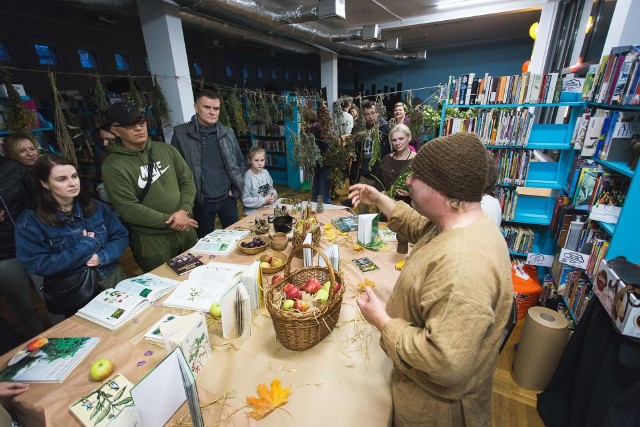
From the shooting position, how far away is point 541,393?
5.93 feet

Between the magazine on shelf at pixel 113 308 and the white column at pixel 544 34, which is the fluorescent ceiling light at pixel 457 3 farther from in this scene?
the magazine on shelf at pixel 113 308

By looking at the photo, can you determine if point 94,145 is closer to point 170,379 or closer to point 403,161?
point 403,161

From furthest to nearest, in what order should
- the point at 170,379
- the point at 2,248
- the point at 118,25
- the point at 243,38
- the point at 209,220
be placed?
the point at 118,25
the point at 243,38
the point at 209,220
the point at 2,248
the point at 170,379

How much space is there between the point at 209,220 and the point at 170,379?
2.14 m

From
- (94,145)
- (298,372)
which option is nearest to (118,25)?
(94,145)

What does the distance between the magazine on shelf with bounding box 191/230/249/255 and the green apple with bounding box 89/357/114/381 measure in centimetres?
91

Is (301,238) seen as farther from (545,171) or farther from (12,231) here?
(545,171)

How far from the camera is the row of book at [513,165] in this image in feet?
8.89

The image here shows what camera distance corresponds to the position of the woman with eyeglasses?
5.21 feet

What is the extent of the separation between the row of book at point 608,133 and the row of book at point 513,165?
1.43 feet

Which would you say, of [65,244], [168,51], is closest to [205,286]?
[65,244]

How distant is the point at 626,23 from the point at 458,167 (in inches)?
108

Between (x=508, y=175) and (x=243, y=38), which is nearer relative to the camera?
(x=508, y=175)

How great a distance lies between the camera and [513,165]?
277 centimetres
